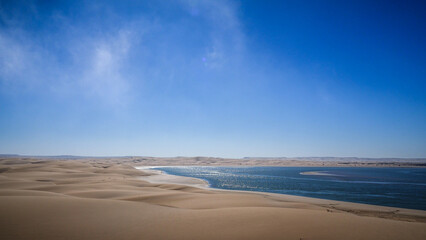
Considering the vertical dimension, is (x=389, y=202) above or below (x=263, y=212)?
below

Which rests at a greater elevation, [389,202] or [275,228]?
[275,228]

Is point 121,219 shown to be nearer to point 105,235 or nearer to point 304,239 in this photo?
point 105,235

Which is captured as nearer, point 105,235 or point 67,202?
point 105,235

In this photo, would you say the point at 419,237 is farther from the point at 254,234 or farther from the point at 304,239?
the point at 254,234

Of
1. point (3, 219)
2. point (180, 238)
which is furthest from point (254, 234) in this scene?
point (3, 219)

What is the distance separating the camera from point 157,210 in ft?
33.9

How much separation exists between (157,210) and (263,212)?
513cm

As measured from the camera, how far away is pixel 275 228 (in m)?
7.50

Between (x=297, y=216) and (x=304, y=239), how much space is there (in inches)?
95.9

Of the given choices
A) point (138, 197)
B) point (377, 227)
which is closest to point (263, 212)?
point (377, 227)

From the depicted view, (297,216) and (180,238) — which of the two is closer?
(180,238)

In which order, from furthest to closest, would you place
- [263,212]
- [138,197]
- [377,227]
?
[138,197], [263,212], [377,227]

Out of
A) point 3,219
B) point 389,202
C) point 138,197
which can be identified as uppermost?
point 3,219

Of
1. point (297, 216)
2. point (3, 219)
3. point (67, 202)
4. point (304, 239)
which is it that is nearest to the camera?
point (304, 239)
